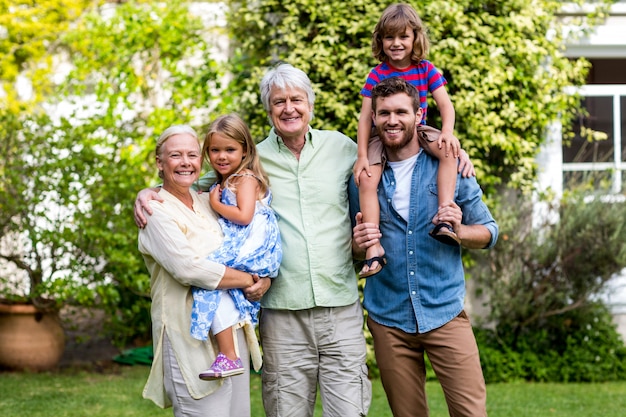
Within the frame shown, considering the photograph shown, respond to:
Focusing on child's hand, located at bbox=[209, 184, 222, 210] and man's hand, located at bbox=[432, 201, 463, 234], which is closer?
man's hand, located at bbox=[432, 201, 463, 234]

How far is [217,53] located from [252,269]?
5837 millimetres

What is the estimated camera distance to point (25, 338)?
7.31m

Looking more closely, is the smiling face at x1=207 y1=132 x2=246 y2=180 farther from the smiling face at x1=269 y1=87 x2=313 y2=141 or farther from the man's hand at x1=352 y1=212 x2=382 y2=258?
the man's hand at x1=352 y1=212 x2=382 y2=258

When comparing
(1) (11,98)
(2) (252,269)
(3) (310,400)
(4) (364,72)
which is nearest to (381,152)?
(2) (252,269)

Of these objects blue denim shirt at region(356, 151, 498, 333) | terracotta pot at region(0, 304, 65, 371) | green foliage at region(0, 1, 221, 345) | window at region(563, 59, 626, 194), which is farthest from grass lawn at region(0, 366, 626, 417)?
blue denim shirt at region(356, 151, 498, 333)

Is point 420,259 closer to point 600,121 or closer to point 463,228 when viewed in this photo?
point 463,228

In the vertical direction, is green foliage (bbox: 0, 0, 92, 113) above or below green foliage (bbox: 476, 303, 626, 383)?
above

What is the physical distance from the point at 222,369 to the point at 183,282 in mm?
359

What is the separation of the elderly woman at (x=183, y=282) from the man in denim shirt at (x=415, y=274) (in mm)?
575

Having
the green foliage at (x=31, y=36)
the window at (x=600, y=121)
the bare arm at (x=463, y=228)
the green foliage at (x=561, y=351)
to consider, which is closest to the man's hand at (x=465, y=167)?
the bare arm at (x=463, y=228)

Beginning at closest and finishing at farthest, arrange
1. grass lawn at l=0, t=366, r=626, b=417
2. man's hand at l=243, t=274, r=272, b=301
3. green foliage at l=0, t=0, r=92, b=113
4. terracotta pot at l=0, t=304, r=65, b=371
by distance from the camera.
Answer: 1. man's hand at l=243, t=274, r=272, b=301
2. grass lawn at l=0, t=366, r=626, b=417
3. terracotta pot at l=0, t=304, r=65, b=371
4. green foliage at l=0, t=0, r=92, b=113

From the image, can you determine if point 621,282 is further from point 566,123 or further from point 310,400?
point 310,400

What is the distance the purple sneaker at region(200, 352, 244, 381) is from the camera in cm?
338

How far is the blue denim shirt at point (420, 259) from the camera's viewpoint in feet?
12.1
